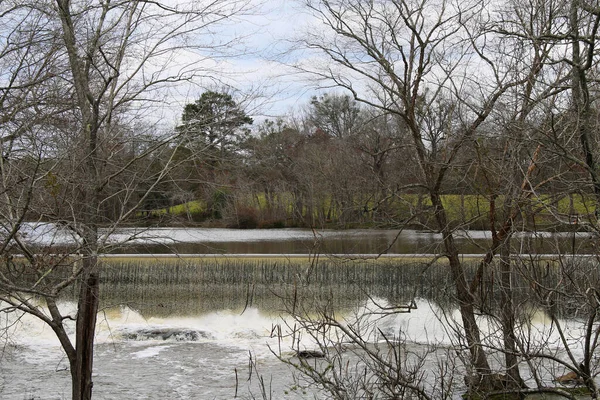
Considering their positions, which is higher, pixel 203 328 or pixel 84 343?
pixel 84 343

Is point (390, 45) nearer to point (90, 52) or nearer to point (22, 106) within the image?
point (90, 52)

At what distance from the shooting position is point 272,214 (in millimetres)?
31672

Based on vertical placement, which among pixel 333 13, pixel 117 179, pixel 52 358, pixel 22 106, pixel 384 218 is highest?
pixel 333 13

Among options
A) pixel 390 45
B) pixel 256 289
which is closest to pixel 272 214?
pixel 256 289

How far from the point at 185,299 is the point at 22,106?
29.5ft

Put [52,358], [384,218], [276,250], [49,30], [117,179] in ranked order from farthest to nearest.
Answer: [276,250] → [52,358] → [384,218] → [117,179] → [49,30]

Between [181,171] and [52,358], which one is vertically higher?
Result: [181,171]

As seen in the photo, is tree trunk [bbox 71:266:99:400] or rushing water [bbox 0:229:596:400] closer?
tree trunk [bbox 71:266:99:400]

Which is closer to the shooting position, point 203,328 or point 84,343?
point 84,343

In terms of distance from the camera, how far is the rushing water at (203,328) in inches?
416

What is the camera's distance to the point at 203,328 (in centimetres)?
1435

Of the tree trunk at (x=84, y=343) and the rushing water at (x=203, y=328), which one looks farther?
the rushing water at (x=203, y=328)

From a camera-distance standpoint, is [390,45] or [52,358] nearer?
[390,45]

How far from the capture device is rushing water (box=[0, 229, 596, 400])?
10.6 meters
